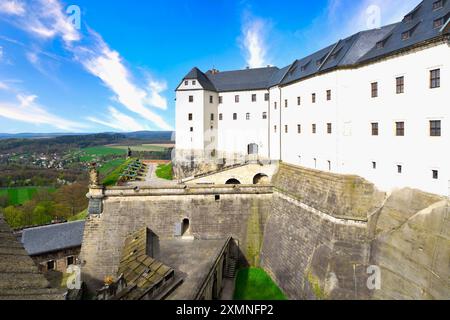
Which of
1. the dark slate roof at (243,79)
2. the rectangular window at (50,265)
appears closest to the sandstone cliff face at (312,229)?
the rectangular window at (50,265)

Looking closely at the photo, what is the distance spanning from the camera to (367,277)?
14.4 meters

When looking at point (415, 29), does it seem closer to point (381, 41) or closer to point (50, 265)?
point (381, 41)

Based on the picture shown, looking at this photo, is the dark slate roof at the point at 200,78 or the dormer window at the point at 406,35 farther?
the dark slate roof at the point at 200,78

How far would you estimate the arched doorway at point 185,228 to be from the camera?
853 inches

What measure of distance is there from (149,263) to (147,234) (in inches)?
259

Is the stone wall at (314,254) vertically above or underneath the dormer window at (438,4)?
underneath

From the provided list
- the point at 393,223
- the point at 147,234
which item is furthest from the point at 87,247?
the point at 393,223

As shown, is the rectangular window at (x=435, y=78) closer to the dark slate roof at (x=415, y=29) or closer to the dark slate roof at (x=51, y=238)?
the dark slate roof at (x=415, y=29)

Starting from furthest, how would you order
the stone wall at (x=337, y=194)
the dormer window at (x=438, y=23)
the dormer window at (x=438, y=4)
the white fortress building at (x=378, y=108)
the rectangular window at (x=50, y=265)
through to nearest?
the rectangular window at (x=50, y=265) → the stone wall at (x=337, y=194) → the dormer window at (x=438, y=4) → the dormer window at (x=438, y=23) → the white fortress building at (x=378, y=108)

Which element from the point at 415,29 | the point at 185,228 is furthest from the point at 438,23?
the point at 185,228

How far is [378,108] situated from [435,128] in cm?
344

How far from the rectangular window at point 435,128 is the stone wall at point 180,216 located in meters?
12.4

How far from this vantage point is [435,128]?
42.2ft

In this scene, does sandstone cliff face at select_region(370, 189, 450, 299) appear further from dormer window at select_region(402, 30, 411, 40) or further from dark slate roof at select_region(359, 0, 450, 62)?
dormer window at select_region(402, 30, 411, 40)
